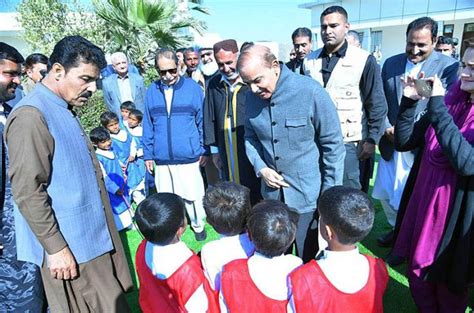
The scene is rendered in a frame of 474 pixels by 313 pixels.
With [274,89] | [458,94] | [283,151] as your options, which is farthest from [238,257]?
[458,94]

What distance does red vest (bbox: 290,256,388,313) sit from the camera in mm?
1537

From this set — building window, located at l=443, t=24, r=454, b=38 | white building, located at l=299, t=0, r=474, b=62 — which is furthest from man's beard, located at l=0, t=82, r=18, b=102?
building window, located at l=443, t=24, r=454, b=38

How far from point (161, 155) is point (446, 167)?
2.46m

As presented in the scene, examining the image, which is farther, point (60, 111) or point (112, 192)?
point (112, 192)

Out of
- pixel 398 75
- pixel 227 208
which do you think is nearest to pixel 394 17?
pixel 398 75

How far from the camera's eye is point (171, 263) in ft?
6.16

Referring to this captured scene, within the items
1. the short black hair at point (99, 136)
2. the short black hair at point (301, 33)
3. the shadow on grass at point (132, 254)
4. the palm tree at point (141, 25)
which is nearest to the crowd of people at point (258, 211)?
the shadow on grass at point (132, 254)

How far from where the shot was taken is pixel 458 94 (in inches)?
77.3

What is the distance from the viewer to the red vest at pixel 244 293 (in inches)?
64.6

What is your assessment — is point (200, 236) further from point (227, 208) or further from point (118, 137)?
point (227, 208)

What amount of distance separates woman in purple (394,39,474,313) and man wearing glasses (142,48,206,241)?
1.91m

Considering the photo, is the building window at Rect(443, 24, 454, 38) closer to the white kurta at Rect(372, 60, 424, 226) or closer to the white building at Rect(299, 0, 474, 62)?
the white building at Rect(299, 0, 474, 62)

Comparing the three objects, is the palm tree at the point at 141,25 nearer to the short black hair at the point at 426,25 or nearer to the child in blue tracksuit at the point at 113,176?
the child in blue tracksuit at the point at 113,176

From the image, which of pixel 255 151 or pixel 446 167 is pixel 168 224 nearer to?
pixel 255 151
